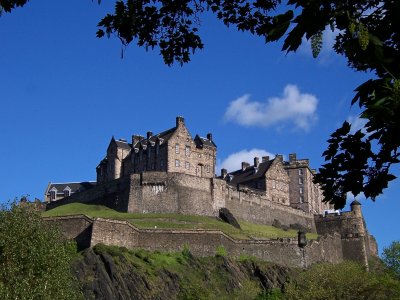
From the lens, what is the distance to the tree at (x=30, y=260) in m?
37.4

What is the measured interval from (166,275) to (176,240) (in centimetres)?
777

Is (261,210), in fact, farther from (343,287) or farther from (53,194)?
(343,287)

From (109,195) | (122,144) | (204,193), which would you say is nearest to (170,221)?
(204,193)

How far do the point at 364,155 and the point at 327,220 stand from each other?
93923mm

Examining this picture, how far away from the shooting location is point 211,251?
7094cm

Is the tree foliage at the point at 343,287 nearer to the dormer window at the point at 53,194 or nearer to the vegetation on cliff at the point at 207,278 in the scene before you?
the vegetation on cliff at the point at 207,278

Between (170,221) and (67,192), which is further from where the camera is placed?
(67,192)

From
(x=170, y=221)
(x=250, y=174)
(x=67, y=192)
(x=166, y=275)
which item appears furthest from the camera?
(x=250, y=174)

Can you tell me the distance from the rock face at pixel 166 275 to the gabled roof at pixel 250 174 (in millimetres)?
27656

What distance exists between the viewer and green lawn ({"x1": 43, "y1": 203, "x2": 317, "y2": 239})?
75312 millimetres

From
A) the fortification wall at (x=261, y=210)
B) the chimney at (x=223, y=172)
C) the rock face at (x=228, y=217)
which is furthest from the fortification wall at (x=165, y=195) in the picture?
the chimney at (x=223, y=172)

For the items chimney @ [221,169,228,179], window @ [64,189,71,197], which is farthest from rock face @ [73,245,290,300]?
window @ [64,189,71,197]

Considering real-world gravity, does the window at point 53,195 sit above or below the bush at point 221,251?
above

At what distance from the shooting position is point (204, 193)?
84125 mm
